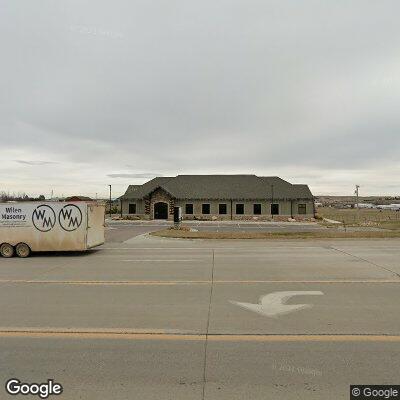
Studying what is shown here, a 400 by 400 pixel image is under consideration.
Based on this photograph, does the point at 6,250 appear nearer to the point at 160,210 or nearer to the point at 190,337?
the point at 190,337

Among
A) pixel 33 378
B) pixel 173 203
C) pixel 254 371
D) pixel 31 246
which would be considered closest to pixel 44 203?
pixel 31 246

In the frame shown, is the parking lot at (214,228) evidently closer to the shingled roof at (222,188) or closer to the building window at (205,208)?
the building window at (205,208)

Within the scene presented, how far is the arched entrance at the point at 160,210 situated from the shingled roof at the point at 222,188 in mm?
1956

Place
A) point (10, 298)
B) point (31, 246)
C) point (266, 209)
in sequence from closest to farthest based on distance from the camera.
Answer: point (10, 298), point (31, 246), point (266, 209)

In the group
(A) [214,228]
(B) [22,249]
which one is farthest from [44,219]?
(A) [214,228]

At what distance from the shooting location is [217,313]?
741 cm

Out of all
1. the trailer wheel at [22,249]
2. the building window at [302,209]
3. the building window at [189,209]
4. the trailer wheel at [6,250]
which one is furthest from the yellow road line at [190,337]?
the building window at [302,209]

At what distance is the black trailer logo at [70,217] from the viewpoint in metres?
16.8

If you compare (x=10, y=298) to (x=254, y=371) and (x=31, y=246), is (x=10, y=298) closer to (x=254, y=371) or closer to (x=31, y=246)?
(x=254, y=371)

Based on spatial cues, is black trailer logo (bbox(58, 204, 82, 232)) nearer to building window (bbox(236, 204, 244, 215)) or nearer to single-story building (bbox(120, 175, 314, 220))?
single-story building (bbox(120, 175, 314, 220))

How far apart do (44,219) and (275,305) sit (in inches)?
492

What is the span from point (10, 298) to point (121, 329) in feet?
12.9

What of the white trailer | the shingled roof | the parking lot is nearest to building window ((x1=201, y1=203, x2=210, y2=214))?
the shingled roof

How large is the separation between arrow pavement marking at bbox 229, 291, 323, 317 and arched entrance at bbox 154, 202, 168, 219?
41.5 m
